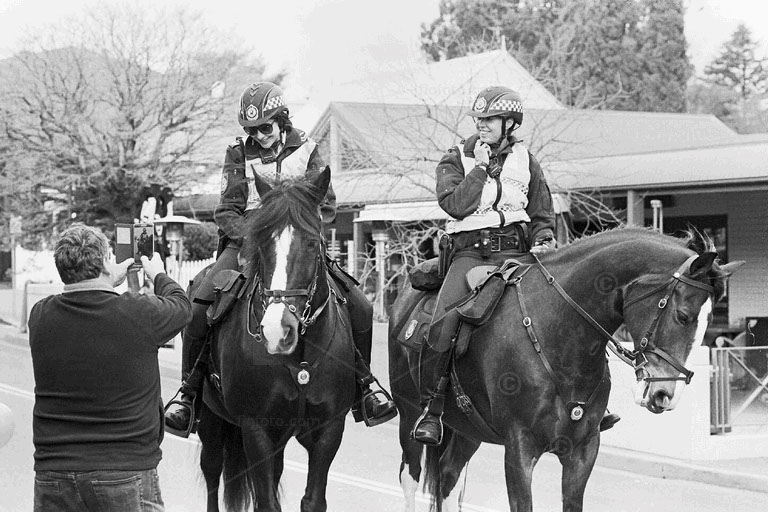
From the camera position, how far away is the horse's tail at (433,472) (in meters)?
7.82

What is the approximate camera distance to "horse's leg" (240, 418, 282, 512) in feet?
21.4

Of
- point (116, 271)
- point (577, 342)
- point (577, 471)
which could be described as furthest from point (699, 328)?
point (116, 271)

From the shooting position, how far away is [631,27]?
2127 inches

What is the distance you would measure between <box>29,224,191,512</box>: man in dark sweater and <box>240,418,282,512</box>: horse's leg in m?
1.66

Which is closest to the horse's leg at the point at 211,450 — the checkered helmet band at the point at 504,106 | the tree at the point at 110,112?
the checkered helmet band at the point at 504,106

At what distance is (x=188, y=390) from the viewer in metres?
7.29

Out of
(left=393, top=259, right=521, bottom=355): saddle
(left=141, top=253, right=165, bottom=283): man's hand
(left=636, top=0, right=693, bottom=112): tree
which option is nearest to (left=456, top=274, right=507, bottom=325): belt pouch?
(left=393, top=259, right=521, bottom=355): saddle

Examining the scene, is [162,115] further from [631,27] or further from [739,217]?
[631,27]

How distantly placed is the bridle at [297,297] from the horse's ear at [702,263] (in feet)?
6.79

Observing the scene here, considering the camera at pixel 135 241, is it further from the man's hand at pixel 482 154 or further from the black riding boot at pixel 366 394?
the man's hand at pixel 482 154

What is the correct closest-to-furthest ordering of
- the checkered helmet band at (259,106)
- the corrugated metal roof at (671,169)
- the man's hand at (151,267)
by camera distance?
the man's hand at (151,267)
the checkered helmet band at (259,106)
the corrugated metal roof at (671,169)

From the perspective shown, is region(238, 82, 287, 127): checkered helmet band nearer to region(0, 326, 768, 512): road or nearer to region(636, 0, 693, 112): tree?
region(0, 326, 768, 512): road

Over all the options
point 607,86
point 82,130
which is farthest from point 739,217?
point 607,86

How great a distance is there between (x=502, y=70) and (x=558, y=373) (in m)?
27.4
